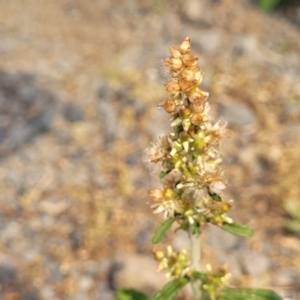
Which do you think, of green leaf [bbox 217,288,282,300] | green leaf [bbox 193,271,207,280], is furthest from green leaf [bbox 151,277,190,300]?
green leaf [bbox 217,288,282,300]

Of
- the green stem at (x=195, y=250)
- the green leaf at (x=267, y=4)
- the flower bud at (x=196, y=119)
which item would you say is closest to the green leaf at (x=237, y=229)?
the green stem at (x=195, y=250)

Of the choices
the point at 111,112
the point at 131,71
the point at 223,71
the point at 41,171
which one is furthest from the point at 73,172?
the point at 223,71

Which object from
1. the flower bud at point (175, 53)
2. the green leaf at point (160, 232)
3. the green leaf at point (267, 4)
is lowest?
the green leaf at point (160, 232)

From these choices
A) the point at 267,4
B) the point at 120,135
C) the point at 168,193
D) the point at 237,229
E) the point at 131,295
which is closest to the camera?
the point at 168,193

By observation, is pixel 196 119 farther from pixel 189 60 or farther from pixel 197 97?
pixel 189 60

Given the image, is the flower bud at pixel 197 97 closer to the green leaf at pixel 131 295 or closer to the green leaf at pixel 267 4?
the green leaf at pixel 131 295

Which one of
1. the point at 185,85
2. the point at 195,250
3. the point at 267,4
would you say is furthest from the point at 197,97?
the point at 267,4

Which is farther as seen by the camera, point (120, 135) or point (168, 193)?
point (120, 135)
